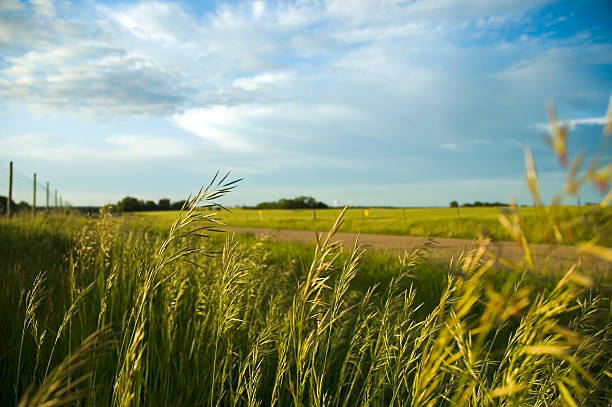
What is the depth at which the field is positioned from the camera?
0.97 metres

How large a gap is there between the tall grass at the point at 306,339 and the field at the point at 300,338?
1 cm

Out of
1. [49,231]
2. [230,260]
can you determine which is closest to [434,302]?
[230,260]

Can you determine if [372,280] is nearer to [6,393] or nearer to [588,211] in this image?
[6,393]

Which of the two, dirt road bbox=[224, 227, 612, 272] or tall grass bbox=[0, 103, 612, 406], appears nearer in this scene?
dirt road bbox=[224, 227, 612, 272]

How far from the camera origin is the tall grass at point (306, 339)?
941 millimetres

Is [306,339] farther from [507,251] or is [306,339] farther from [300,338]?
[507,251]

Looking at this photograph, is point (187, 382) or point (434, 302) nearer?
point (187, 382)

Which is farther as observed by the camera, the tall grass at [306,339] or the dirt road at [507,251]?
the tall grass at [306,339]

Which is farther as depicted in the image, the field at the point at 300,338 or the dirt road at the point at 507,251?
the field at the point at 300,338

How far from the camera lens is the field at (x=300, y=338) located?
0.97m

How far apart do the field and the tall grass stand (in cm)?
1

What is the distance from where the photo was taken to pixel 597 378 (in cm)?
192

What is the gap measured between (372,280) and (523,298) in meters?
6.06

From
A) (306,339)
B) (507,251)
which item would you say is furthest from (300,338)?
(507,251)
